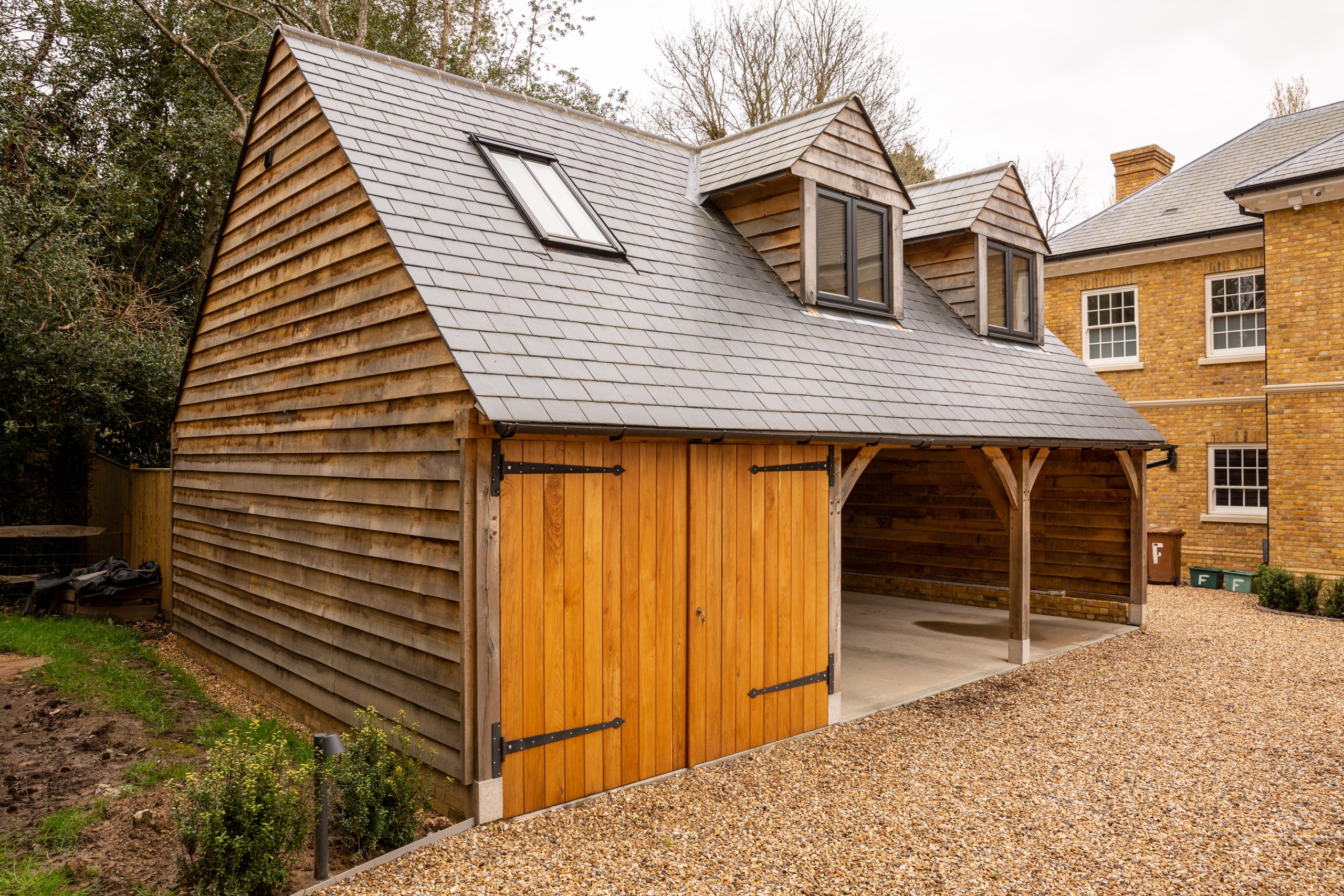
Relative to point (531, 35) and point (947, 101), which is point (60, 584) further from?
point (947, 101)

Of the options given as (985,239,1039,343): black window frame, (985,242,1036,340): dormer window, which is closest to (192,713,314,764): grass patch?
(985,239,1039,343): black window frame

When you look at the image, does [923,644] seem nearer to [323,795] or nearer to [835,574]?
[835,574]

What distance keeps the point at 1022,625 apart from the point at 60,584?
11421 millimetres

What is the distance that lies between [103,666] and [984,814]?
808 centimetres

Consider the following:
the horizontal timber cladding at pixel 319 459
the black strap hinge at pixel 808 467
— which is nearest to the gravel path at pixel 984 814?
the horizontal timber cladding at pixel 319 459

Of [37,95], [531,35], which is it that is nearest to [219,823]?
[37,95]

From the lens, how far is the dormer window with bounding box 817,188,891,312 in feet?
28.8

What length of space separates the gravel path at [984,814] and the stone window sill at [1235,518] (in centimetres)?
770

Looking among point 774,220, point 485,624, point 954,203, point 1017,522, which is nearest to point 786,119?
point 774,220

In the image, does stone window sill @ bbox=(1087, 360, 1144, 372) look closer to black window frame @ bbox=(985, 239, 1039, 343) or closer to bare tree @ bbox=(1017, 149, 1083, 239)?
black window frame @ bbox=(985, 239, 1039, 343)

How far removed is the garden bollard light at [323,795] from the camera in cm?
406

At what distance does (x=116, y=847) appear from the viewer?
4617 mm

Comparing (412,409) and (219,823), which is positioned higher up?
(412,409)

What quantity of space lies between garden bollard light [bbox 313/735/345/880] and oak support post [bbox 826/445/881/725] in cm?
407
